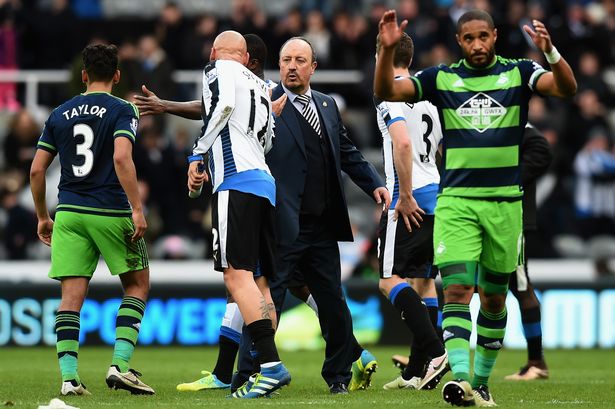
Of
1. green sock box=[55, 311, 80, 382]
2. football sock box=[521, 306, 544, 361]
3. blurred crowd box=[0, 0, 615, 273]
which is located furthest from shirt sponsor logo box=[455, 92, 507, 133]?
blurred crowd box=[0, 0, 615, 273]

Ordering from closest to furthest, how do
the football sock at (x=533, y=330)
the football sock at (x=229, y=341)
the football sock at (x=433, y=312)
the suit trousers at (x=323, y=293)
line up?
the suit trousers at (x=323, y=293), the football sock at (x=229, y=341), the football sock at (x=433, y=312), the football sock at (x=533, y=330)

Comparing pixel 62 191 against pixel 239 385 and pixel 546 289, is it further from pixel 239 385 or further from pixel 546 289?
pixel 546 289

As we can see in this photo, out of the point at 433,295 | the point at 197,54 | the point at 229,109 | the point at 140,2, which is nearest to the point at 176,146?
the point at 197,54

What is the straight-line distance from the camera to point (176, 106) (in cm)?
1011

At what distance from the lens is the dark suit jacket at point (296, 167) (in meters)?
9.80

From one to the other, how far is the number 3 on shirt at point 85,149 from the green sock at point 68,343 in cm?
102

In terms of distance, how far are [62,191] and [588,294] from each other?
858 centimetres

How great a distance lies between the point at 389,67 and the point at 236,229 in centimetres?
158

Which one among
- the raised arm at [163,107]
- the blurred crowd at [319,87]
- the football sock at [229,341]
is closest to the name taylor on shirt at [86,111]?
the raised arm at [163,107]

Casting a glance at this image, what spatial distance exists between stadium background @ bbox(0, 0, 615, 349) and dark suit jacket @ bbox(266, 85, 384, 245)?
Answer: 6.33 metres

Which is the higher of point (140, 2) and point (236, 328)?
point (140, 2)

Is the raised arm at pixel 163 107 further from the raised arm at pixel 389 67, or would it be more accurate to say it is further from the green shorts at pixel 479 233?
the green shorts at pixel 479 233

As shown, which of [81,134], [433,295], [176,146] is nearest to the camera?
[81,134]

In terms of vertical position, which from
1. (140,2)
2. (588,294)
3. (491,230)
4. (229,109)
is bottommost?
(588,294)
